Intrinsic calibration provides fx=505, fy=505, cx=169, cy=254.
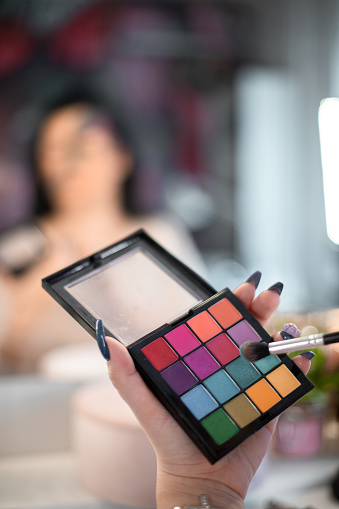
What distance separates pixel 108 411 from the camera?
681 millimetres

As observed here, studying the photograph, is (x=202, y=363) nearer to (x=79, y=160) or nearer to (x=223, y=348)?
(x=223, y=348)

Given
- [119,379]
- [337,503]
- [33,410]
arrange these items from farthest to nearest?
[33,410] → [337,503] → [119,379]

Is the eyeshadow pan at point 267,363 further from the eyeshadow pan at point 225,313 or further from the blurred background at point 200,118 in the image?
the blurred background at point 200,118

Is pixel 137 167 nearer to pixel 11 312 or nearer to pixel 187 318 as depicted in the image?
pixel 11 312

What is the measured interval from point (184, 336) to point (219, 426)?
0.10m

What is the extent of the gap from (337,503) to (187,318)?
14.6 inches

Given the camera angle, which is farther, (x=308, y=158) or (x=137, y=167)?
(x=308, y=158)

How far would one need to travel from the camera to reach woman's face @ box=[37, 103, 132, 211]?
5.12ft

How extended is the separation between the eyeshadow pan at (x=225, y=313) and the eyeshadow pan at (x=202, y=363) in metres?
0.04

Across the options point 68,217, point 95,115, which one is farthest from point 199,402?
point 95,115

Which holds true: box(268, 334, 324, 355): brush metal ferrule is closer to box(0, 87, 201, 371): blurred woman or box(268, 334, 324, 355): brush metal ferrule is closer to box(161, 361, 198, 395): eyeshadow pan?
box(161, 361, 198, 395): eyeshadow pan

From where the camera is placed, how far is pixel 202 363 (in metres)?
0.52

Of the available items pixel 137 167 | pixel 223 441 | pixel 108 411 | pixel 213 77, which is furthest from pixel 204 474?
pixel 213 77

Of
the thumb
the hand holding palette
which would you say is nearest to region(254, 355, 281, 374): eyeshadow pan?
the hand holding palette
